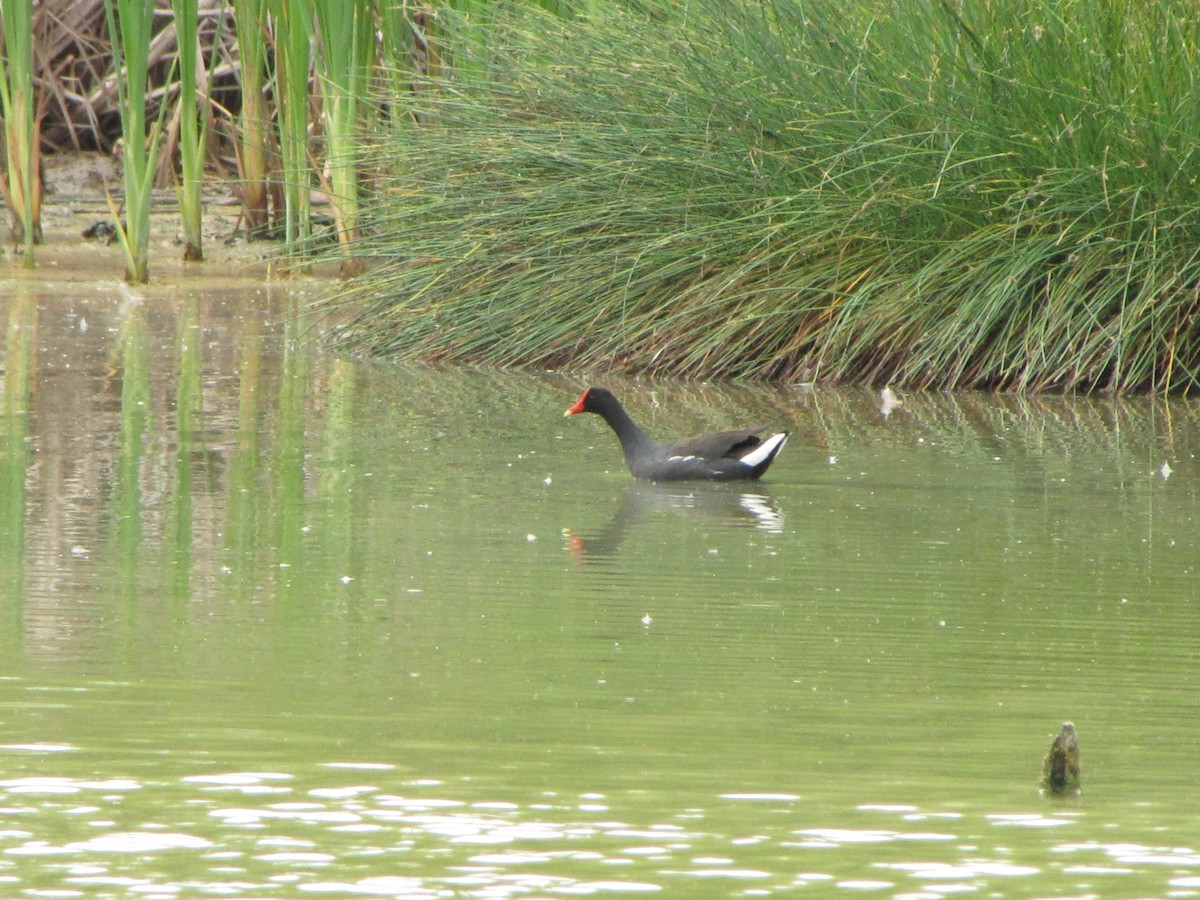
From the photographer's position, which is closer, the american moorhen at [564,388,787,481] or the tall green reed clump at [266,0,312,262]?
the american moorhen at [564,388,787,481]

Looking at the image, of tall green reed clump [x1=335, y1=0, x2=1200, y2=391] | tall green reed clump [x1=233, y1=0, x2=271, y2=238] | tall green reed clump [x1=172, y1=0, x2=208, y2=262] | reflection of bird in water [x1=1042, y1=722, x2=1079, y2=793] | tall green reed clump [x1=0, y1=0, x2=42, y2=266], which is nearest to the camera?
reflection of bird in water [x1=1042, y1=722, x2=1079, y2=793]

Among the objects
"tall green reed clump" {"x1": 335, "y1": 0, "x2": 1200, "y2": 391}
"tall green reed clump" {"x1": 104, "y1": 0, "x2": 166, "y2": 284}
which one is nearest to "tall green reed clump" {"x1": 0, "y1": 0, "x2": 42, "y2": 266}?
"tall green reed clump" {"x1": 104, "y1": 0, "x2": 166, "y2": 284}

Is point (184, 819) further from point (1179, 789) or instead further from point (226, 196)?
point (226, 196)

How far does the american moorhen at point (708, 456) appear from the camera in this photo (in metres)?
7.17

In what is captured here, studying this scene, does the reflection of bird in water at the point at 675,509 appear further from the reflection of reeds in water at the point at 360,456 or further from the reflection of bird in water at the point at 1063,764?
the reflection of bird in water at the point at 1063,764

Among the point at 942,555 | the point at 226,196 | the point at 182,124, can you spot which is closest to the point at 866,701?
the point at 942,555

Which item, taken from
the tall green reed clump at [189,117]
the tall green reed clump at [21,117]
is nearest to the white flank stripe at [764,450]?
the tall green reed clump at [189,117]

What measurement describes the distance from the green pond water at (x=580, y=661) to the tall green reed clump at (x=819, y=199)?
126 centimetres

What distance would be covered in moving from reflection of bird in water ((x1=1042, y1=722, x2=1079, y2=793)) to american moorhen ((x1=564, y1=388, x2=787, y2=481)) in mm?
3744

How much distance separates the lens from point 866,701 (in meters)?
4.05

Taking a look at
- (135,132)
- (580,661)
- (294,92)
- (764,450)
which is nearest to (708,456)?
(764,450)

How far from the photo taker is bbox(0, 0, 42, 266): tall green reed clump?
13.7 m

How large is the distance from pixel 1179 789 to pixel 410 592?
6.96 ft

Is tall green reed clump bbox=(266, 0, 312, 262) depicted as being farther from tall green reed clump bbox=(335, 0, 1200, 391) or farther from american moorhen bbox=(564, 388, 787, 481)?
american moorhen bbox=(564, 388, 787, 481)
